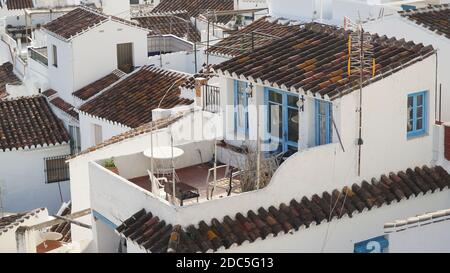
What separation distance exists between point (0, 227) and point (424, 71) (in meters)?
12.0

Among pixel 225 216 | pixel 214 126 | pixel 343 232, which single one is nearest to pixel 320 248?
pixel 343 232

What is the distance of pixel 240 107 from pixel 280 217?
4.38 metres

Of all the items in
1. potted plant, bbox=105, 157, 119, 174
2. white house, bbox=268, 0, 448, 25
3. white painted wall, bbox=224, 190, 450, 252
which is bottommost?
white painted wall, bbox=224, 190, 450, 252

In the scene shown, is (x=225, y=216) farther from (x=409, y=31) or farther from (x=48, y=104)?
(x=48, y=104)

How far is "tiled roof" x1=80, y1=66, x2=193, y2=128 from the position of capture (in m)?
34.5

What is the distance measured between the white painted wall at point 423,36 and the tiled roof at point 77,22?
545 inches

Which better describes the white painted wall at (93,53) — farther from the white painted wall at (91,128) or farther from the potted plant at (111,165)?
the potted plant at (111,165)

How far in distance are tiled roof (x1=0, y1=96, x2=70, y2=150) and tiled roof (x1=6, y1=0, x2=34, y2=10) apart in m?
18.9

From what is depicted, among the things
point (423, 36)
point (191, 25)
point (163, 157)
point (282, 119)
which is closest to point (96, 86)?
point (191, 25)

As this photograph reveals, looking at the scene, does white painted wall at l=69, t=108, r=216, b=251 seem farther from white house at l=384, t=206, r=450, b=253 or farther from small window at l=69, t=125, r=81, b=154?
small window at l=69, t=125, r=81, b=154

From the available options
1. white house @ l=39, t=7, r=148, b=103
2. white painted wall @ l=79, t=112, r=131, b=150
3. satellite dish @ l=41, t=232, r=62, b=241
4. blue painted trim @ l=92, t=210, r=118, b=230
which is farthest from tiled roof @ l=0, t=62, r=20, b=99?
blue painted trim @ l=92, t=210, r=118, b=230

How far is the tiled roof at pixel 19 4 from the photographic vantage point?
58.7m

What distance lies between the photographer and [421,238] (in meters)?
20.0
